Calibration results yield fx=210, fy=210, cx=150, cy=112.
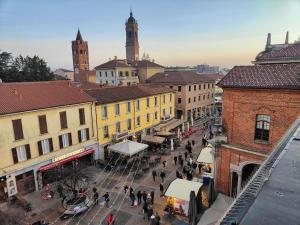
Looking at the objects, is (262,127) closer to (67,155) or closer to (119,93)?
(67,155)

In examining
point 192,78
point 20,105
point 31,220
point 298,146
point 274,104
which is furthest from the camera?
point 192,78

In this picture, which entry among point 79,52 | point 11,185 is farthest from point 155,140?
point 79,52

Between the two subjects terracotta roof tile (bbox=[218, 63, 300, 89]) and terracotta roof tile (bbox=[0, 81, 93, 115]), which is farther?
terracotta roof tile (bbox=[0, 81, 93, 115])

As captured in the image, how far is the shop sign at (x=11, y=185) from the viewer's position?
1752 cm

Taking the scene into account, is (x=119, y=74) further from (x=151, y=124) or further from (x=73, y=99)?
(x=73, y=99)

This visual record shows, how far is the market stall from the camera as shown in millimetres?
13766

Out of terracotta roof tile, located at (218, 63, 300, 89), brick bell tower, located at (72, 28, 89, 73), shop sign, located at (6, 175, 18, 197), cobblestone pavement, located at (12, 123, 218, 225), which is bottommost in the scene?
cobblestone pavement, located at (12, 123, 218, 225)

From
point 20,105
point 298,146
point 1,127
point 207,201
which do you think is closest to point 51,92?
point 20,105

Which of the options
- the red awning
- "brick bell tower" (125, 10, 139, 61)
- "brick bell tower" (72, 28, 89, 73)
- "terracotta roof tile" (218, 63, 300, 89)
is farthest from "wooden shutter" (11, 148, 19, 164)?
"brick bell tower" (125, 10, 139, 61)

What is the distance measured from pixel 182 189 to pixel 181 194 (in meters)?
0.40

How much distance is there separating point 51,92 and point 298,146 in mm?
22075

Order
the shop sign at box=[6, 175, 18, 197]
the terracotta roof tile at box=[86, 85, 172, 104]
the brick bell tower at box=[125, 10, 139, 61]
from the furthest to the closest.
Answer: the brick bell tower at box=[125, 10, 139, 61], the terracotta roof tile at box=[86, 85, 172, 104], the shop sign at box=[6, 175, 18, 197]

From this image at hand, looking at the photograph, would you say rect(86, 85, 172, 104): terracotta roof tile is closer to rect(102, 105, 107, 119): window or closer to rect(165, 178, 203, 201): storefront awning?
rect(102, 105, 107, 119): window

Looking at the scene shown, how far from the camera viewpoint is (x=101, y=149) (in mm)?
→ 25344
